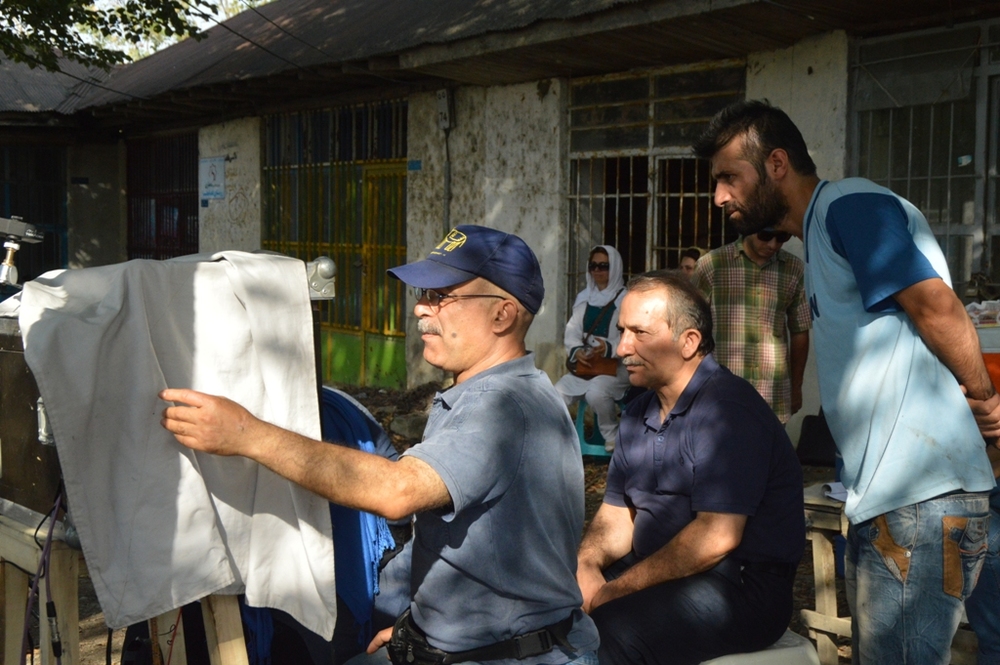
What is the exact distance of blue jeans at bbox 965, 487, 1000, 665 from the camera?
2846 millimetres

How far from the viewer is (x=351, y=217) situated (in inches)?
434

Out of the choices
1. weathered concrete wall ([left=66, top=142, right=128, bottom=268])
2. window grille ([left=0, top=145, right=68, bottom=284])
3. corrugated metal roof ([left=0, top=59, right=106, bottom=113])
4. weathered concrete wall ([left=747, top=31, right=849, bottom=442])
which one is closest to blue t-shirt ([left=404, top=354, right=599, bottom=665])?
weathered concrete wall ([left=747, top=31, right=849, bottom=442])

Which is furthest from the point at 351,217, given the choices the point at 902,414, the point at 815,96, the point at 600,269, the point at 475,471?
the point at 475,471

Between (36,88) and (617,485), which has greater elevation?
(36,88)

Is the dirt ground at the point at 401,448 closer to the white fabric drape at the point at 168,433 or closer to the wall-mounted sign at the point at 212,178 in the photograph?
the white fabric drape at the point at 168,433

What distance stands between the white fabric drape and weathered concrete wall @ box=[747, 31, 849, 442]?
4962 millimetres

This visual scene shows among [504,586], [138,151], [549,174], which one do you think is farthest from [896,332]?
[138,151]

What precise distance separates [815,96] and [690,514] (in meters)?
4.75

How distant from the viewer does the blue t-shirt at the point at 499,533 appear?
1946 millimetres

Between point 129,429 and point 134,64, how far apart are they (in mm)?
16044

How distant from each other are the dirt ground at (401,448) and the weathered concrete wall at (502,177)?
1.39ft

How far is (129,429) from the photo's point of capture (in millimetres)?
1875

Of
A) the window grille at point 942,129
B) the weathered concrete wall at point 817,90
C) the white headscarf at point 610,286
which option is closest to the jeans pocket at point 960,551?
the window grille at point 942,129

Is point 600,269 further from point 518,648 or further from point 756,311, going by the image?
point 518,648
